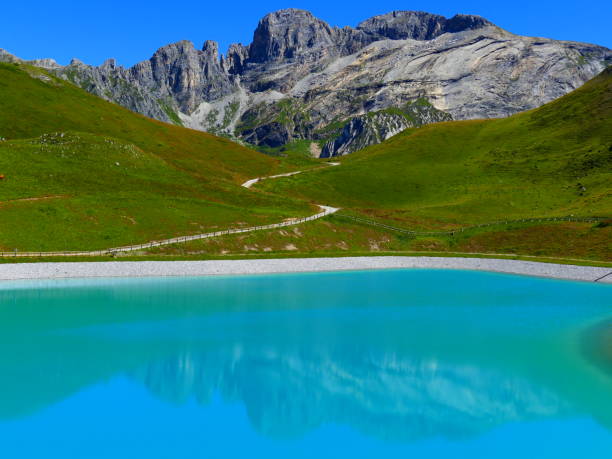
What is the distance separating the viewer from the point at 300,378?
92.8 ft

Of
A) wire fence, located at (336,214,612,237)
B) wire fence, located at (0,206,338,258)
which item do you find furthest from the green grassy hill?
A: wire fence, located at (0,206,338,258)

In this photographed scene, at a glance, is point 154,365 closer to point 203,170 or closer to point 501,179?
point 203,170

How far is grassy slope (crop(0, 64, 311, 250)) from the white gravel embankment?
30.8 feet

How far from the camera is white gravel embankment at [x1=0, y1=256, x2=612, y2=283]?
64062 mm

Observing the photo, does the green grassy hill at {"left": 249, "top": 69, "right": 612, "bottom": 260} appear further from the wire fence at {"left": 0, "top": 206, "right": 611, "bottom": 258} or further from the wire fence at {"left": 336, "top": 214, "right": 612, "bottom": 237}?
the wire fence at {"left": 0, "top": 206, "right": 611, "bottom": 258}

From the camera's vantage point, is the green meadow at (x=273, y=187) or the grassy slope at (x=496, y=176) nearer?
the green meadow at (x=273, y=187)

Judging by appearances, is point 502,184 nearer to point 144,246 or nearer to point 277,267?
point 277,267

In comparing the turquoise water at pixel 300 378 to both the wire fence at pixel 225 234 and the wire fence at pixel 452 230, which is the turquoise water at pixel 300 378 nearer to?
the wire fence at pixel 225 234

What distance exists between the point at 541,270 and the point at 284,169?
415 ft

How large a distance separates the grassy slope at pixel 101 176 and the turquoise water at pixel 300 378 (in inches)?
1180

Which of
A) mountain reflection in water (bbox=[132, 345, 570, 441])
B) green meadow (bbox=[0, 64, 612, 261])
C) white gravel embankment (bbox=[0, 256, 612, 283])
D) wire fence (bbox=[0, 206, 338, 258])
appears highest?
green meadow (bbox=[0, 64, 612, 261])

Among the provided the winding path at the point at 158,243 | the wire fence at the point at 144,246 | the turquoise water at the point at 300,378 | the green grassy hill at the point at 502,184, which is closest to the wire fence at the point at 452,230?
the green grassy hill at the point at 502,184

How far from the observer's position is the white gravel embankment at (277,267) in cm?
6406

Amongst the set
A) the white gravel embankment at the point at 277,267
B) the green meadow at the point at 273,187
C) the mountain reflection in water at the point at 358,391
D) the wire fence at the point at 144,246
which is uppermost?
the green meadow at the point at 273,187
